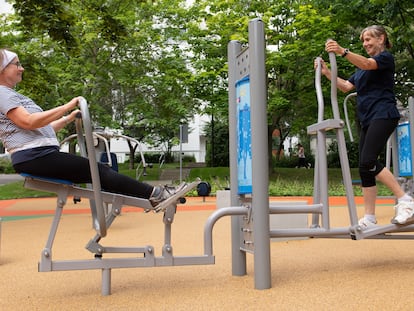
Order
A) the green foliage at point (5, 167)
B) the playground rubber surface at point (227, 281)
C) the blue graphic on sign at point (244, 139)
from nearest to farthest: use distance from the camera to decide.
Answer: the playground rubber surface at point (227, 281), the blue graphic on sign at point (244, 139), the green foliage at point (5, 167)

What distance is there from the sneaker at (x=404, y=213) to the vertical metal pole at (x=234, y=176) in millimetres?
1055

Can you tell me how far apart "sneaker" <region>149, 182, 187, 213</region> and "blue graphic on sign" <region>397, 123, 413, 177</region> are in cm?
306

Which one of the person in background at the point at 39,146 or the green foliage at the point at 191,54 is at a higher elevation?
the green foliage at the point at 191,54

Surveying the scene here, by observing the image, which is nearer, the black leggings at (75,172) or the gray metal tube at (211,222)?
the black leggings at (75,172)

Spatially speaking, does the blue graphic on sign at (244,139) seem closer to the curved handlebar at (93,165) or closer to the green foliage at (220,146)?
the curved handlebar at (93,165)

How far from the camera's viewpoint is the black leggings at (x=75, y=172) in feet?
8.94

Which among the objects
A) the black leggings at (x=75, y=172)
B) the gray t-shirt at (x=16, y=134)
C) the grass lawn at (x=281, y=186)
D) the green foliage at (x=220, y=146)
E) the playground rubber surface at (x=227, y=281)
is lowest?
the playground rubber surface at (x=227, y=281)

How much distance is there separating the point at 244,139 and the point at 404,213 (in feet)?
3.89

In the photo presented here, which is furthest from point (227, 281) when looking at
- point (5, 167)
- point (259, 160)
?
point (5, 167)

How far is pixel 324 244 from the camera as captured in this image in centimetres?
483

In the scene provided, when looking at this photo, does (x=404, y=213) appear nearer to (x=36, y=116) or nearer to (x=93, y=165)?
(x=93, y=165)

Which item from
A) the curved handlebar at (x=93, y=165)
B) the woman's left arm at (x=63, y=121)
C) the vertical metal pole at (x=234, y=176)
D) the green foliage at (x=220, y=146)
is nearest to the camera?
Answer: the curved handlebar at (x=93, y=165)

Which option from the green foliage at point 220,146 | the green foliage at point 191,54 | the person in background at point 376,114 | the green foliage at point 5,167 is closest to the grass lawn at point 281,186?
the green foliage at point 191,54

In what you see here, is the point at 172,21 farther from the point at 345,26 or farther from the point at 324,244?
the point at 324,244
